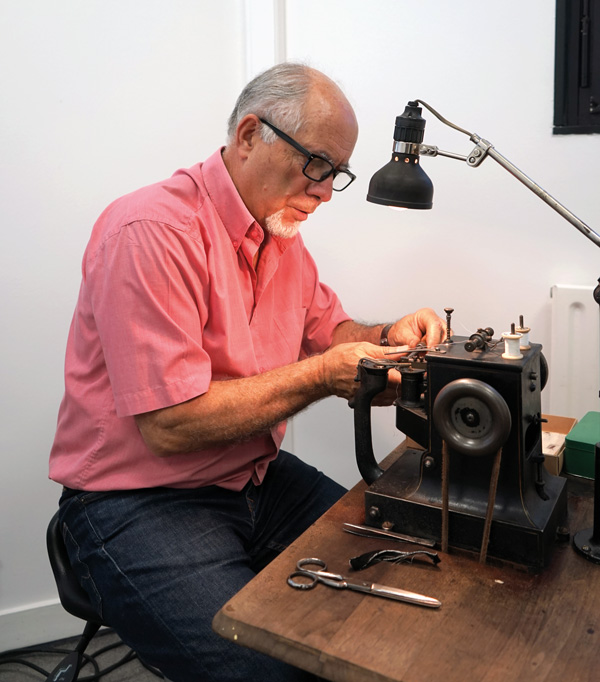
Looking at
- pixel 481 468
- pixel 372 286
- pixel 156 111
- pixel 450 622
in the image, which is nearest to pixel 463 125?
pixel 372 286

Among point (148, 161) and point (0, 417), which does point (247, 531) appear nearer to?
point (0, 417)

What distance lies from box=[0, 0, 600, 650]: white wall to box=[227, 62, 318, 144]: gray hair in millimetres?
713

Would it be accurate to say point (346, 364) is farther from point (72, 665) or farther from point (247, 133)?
point (72, 665)

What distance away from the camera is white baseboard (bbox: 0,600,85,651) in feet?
7.52

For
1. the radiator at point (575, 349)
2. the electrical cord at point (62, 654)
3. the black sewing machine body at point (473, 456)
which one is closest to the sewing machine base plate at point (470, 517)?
the black sewing machine body at point (473, 456)

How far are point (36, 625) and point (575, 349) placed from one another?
6.55 ft

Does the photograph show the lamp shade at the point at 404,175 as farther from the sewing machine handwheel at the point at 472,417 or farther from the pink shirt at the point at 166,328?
the sewing machine handwheel at the point at 472,417

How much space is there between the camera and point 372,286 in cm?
234

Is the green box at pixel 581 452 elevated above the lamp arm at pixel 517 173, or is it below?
below

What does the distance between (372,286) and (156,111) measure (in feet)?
3.02

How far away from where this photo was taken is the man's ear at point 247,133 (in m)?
1.53

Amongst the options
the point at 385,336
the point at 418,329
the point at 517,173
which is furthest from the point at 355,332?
the point at 517,173

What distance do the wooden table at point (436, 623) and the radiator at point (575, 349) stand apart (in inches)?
35.8

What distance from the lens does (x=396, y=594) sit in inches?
39.8
